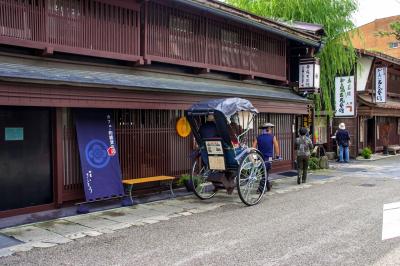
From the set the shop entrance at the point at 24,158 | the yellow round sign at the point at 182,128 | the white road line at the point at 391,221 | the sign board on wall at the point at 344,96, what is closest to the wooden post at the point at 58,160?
the shop entrance at the point at 24,158

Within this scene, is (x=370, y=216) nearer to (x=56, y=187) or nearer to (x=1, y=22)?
(x=56, y=187)

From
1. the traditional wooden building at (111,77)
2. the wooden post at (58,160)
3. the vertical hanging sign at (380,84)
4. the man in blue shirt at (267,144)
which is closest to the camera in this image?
the traditional wooden building at (111,77)

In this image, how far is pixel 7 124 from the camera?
8.39m

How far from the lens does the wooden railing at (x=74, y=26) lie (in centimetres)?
835

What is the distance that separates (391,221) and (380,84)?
18.5m

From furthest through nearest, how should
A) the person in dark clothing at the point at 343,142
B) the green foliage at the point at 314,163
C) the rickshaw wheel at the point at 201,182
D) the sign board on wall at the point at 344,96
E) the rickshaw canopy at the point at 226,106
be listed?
the person in dark clothing at the point at 343,142, the sign board on wall at the point at 344,96, the green foliage at the point at 314,163, the rickshaw wheel at the point at 201,182, the rickshaw canopy at the point at 226,106

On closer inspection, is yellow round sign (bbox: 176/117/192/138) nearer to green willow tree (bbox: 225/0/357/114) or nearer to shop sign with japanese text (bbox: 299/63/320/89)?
shop sign with japanese text (bbox: 299/63/320/89)

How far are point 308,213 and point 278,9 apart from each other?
43.1 feet

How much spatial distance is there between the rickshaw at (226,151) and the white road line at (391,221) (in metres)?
2.84

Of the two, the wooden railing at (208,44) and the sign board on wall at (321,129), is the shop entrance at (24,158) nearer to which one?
the wooden railing at (208,44)

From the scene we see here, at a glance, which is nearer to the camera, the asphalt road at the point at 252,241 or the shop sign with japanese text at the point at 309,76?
the asphalt road at the point at 252,241

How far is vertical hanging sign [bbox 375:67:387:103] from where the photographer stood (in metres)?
24.6

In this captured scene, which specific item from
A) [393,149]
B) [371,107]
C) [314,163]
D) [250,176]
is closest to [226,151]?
[250,176]

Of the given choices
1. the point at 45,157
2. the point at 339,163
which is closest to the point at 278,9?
the point at 339,163
